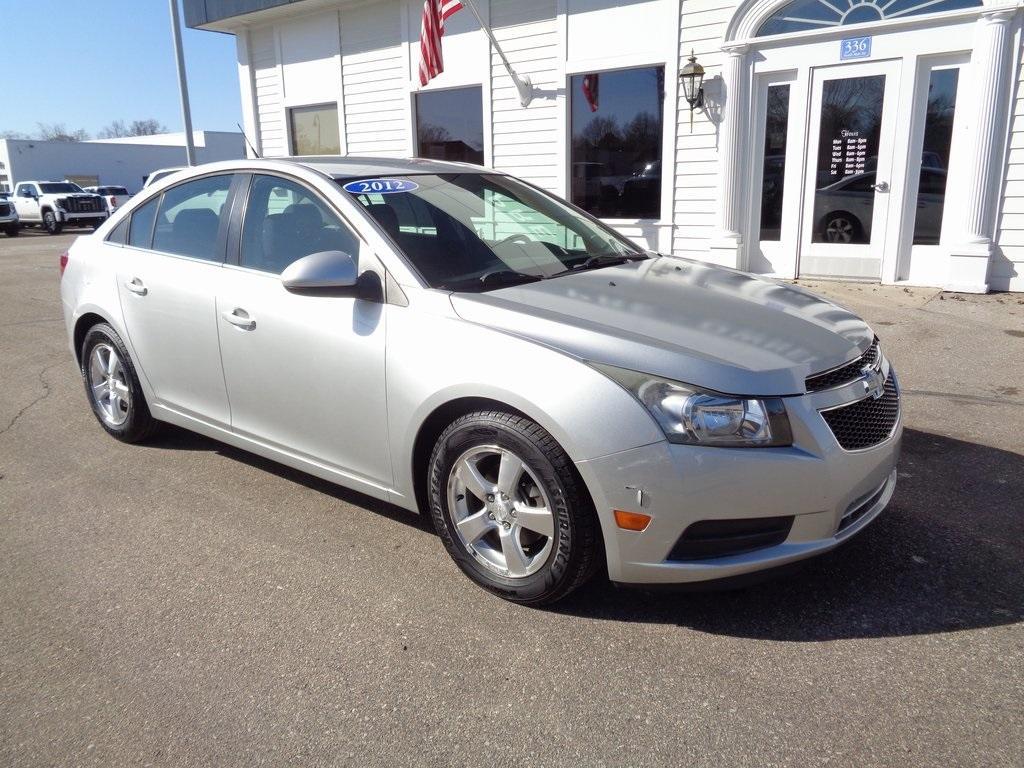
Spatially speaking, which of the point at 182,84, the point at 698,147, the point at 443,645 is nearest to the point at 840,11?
the point at 698,147

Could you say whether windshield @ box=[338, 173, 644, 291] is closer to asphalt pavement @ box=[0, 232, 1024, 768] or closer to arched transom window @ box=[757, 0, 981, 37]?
asphalt pavement @ box=[0, 232, 1024, 768]

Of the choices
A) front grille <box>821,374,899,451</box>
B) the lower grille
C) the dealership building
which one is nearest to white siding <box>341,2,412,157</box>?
the dealership building

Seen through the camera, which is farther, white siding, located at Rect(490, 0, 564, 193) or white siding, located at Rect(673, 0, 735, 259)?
white siding, located at Rect(490, 0, 564, 193)

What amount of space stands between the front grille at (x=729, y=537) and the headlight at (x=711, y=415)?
26cm

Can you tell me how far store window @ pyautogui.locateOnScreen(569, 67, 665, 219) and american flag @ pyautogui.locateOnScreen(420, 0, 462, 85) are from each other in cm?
186

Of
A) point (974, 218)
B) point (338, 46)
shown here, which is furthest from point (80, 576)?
point (338, 46)

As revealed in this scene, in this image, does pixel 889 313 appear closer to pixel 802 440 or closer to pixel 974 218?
pixel 974 218

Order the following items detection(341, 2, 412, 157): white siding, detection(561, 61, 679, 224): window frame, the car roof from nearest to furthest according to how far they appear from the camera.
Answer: the car roof < detection(561, 61, 679, 224): window frame < detection(341, 2, 412, 157): white siding

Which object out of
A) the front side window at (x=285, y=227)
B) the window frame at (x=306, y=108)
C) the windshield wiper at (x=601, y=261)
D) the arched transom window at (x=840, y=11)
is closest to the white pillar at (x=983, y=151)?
the arched transom window at (x=840, y=11)

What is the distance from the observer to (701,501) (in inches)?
100

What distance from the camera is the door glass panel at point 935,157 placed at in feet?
27.9

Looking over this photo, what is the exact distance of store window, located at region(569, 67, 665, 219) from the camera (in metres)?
10.3

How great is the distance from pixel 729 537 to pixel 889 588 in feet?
2.76

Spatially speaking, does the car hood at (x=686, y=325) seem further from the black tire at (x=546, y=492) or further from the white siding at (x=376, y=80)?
the white siding at (x=376, y=80)
